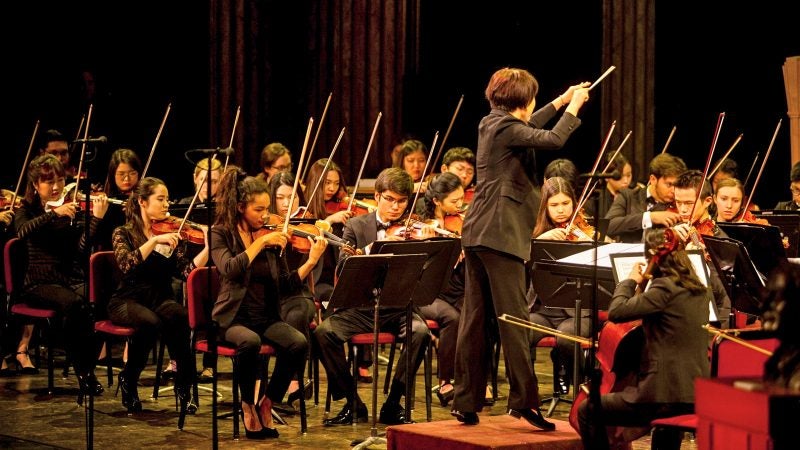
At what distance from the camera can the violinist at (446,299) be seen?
261 inches

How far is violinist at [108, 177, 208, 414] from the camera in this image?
6383mm

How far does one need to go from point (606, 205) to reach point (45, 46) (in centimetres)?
450

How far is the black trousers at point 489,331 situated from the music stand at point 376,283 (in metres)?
0.69

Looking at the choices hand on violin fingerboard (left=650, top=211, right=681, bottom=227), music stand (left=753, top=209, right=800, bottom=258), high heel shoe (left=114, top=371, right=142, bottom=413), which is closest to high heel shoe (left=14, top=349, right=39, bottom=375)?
high heel shoe (left=114, top=371, right=142, bottom=413)

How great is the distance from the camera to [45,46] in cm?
943

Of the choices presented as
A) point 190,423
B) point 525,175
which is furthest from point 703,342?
point 190,423

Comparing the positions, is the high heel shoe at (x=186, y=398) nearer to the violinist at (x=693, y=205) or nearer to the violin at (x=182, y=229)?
the violin at (x=182, y=229)

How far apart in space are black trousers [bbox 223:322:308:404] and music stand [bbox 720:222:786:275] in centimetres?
214

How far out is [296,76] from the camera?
400 inches

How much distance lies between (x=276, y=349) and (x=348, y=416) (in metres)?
0.57

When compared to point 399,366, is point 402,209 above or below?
above

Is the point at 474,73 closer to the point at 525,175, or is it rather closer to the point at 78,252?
the point at 78,252

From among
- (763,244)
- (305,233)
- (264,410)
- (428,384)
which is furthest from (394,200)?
(763,244)

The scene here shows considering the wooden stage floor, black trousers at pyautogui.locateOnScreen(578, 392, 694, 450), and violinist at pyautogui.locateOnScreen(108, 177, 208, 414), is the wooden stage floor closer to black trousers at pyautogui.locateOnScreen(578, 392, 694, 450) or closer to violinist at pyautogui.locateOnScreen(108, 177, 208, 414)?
violinist at pyautogui.locateOnScreen(108, 177, 208, 414)
